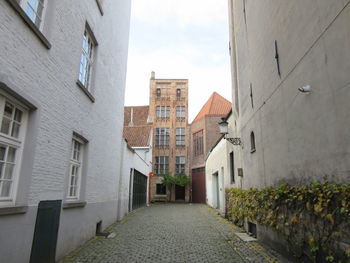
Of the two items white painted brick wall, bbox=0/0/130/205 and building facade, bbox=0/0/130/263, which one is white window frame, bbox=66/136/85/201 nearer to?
building facade, bbox=0/0/130/263

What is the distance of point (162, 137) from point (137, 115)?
5500mm

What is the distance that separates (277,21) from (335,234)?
4.35 meters

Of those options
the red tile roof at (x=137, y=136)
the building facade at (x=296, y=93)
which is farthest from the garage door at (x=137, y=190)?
the building facade at (x=296, y=93)

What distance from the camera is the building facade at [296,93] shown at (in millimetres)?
3512

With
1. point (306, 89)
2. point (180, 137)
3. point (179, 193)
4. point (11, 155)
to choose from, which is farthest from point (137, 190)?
point (180, 137)

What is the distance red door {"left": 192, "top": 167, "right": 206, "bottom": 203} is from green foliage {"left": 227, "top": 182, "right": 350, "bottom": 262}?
21636 mm

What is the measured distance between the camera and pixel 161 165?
31734 mm

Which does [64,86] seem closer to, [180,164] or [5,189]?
[5,189]

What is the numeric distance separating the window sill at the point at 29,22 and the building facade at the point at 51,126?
14 millimetres

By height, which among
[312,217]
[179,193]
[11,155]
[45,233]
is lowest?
[45,233]

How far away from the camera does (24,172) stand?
159 inches

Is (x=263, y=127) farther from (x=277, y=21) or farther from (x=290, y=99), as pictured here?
(x=277, y=21)

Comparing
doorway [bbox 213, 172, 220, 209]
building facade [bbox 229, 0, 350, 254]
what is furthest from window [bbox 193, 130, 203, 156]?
building facade [bbox 229, 0, 350, 254]

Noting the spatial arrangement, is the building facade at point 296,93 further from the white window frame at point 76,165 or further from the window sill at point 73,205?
the white window frame at point 76,165
